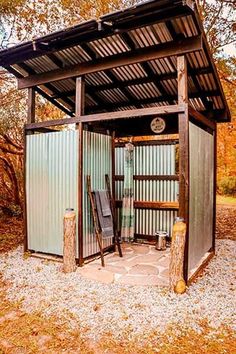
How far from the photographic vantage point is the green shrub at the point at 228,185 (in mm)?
13555

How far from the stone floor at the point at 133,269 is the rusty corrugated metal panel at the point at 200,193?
0.56m

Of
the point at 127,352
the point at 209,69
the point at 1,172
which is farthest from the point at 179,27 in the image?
the point at 1,172

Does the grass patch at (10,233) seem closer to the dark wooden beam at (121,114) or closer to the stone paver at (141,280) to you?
the dark wooden beam at (121,114)

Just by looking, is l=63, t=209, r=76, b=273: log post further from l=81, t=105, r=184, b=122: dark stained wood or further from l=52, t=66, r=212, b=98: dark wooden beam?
l=52, t=66, r=212, b=98: dark wooden beam

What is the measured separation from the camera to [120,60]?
14.1 ft

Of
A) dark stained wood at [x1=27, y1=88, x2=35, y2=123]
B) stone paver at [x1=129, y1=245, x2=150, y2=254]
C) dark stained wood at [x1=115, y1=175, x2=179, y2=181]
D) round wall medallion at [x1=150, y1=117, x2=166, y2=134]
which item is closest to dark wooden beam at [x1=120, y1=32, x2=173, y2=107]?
round wall medallion at [x1=150, y1=117, x2=166, y2=134]

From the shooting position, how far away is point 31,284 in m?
4.07

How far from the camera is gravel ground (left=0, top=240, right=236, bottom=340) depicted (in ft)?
9.94

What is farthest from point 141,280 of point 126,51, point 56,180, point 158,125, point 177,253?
point 158,125

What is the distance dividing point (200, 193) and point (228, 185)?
9.90 metres

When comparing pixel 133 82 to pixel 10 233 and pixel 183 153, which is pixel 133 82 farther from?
pixel 10 233

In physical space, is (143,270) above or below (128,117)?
below

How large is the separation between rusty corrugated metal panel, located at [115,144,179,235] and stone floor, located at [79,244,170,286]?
2.61 feet

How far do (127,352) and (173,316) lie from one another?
75 cm
